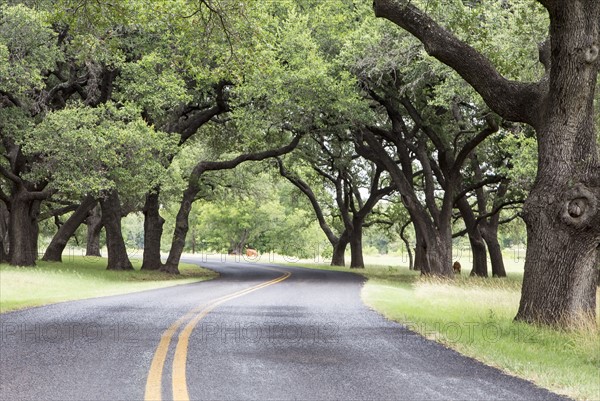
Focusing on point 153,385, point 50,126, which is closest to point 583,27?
point 153,385

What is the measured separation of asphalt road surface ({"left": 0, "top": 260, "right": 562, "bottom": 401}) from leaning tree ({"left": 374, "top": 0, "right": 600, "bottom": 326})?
97.8 inches

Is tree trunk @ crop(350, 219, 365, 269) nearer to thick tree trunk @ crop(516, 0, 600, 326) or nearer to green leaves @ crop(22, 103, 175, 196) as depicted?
green leaves @ crop(22, 103, 175, 196)

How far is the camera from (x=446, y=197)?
24750mm

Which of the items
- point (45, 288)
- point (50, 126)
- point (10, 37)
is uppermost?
point (10, 37)

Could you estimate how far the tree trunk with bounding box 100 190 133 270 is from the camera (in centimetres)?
2738

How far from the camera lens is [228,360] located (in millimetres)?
6613

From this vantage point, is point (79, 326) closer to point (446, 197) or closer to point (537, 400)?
point (537, 400)

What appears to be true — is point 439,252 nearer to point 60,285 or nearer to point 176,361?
point 60,285

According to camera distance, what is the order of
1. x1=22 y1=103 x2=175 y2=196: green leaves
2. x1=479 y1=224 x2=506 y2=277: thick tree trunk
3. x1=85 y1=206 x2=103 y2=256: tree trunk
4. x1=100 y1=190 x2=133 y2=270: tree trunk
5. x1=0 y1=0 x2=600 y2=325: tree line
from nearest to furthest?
x1=0 y1=0 x2=600 y2=325: tree line < x1=22 y1=103 x2=175 y2=196: green leaves < x1=100 y1=190 x2=133 y2=270: tree trunk < x1=479 y1=224 x2=506 y2=277: thick tree trunk < x1=85 y1=206 x2=103 y2=256: tree trunk

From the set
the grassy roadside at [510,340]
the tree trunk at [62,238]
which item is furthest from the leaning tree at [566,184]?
the tree trunk at [62,238]

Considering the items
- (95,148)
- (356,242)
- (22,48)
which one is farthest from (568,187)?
(356,242)

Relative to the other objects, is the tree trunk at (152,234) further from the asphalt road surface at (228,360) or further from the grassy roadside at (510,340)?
the asphalt road surface at (228,360)

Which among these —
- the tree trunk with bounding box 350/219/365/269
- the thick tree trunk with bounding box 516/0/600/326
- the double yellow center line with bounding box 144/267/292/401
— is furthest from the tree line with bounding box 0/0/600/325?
the tree trunk with bounding box 350/219/365/269

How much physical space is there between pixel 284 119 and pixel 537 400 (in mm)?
19409
